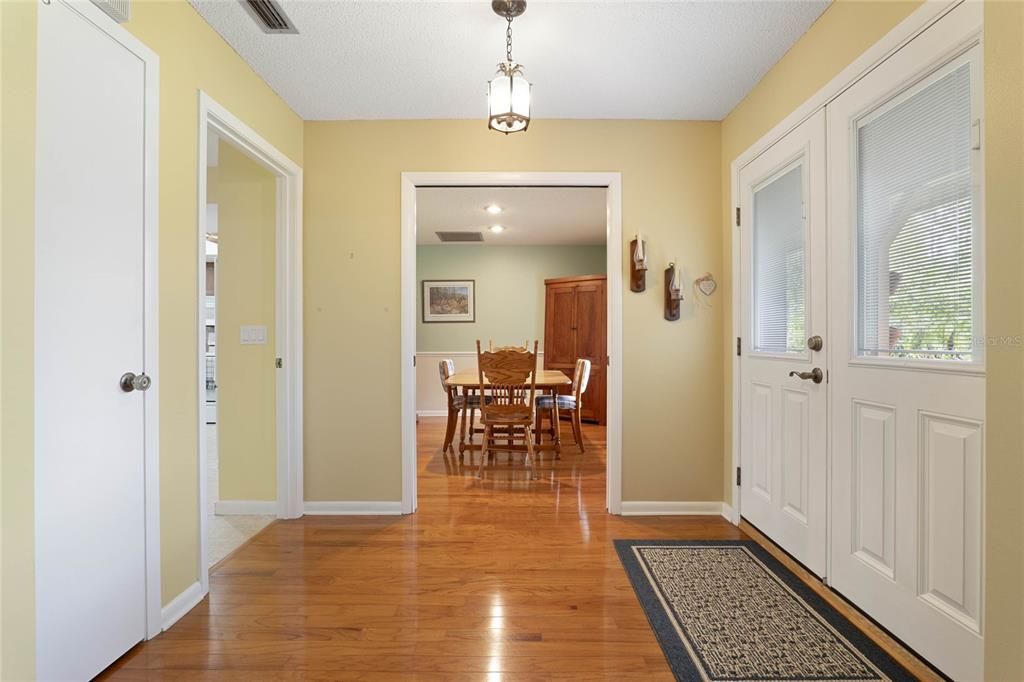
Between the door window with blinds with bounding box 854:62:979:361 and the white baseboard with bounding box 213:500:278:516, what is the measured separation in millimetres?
3209

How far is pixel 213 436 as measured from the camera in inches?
217

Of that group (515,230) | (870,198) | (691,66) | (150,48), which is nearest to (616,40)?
(691,66)

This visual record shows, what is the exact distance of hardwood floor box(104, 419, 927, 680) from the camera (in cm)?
160

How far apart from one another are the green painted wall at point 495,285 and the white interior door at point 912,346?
498cm

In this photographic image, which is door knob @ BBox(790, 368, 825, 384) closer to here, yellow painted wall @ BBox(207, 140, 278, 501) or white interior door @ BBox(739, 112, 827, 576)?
white interior door @ BBox(739, 112, 827, 576)

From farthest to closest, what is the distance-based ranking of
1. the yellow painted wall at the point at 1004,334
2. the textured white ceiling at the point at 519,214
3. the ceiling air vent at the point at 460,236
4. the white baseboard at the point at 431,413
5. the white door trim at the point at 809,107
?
the white baseboard at the point at 431,413 < the ceiling air vent at the point at 460,236 < the textured white ceiling at the point at 519,214 < the white door trim at the point at 809,107 < the yellow painted wall at the point at 1004,334

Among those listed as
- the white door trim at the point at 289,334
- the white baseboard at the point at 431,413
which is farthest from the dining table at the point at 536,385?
the white baseboard at the point at 431,413

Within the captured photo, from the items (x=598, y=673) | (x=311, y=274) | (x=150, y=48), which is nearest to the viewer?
(x=598, y=673)

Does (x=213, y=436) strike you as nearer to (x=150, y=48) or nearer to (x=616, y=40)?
(x=150, y=48)

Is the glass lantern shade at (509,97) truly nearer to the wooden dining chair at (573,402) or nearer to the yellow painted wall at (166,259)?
the yellow painted wall at (166,259)

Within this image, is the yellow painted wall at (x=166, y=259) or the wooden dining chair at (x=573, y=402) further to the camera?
the wooden dining chair at (x=573, y=402)

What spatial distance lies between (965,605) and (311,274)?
10.6 ft

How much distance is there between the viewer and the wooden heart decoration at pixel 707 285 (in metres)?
2.98

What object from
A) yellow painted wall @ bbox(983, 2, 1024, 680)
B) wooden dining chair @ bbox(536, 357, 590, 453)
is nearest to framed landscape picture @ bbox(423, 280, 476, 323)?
wooden dining chair @ bbox(536, 357, 590, 453)
